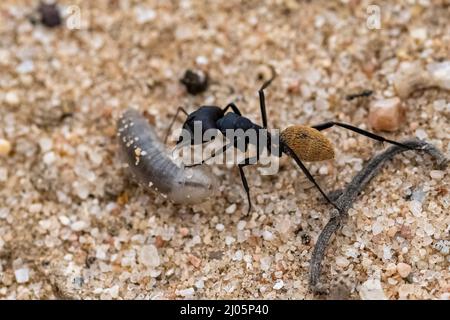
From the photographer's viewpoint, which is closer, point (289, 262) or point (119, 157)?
point (289, 262)

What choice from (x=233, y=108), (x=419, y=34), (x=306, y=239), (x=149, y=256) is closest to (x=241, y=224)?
(x=306, y=239)

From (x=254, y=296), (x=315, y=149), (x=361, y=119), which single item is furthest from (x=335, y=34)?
(x=254, y=296)

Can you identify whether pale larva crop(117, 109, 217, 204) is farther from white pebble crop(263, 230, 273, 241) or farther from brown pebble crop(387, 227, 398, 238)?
brown pebble crop(387, 227, 398, 238)

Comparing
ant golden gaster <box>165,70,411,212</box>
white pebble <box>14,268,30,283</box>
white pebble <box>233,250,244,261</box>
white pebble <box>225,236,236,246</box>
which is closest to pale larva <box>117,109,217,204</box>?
ant golden gaster <box>165,70,411,212</box>

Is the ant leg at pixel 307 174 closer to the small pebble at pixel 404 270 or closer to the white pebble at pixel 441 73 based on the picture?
the small pebble at pixel 404 270

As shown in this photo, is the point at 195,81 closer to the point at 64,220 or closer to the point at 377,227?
the point at 64,220

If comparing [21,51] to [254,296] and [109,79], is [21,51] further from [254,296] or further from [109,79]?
[254,296]

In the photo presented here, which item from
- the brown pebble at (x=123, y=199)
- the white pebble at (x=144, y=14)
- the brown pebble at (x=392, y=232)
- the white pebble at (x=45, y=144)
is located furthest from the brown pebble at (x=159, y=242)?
the white pebble at (x=144, y=14)

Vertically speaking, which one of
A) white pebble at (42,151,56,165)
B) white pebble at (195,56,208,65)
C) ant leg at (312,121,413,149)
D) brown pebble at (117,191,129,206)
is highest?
white pebble at (195,56,208,65)
